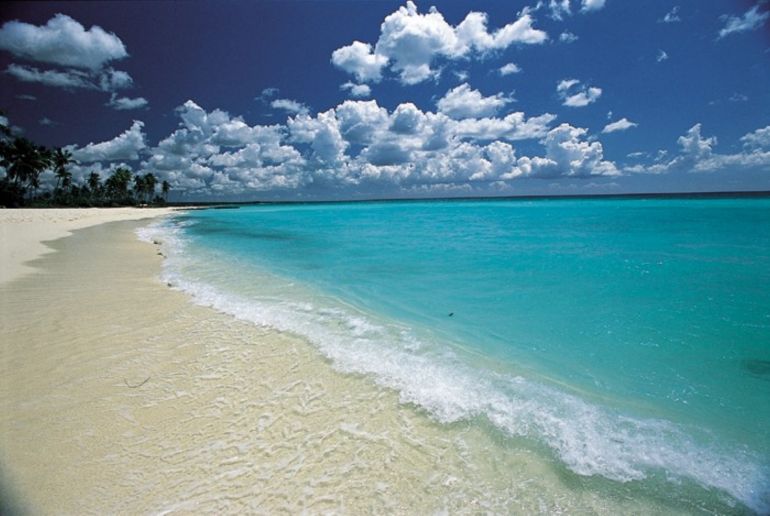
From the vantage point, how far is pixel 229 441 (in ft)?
11.8

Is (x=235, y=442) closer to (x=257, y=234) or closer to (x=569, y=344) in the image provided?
(x=569, y=344)

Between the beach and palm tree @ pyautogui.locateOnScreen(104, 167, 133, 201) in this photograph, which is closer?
the beach

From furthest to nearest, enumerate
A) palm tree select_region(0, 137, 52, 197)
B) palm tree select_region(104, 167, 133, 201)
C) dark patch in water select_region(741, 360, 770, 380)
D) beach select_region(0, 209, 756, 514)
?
1. palm tree select_region(104, 167, 133, 201)
2. palm tree select_region(0, 137, 52, 197)
3. dark patch in water select_region(741, 360, 770, 380)
4. beach select_region(0, 209, 756, 514)

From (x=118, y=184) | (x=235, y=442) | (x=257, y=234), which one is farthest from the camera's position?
(x=118, y=184)

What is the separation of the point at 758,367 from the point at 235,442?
782 cm

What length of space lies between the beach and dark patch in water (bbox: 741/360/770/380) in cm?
364

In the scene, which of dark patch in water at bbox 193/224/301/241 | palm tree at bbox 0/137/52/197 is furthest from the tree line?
dark patch in water at bbox 193/224/301/241

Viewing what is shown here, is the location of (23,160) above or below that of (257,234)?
above

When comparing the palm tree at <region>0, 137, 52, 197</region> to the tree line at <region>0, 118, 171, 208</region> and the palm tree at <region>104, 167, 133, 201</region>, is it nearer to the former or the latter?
the tree line at <region>0, 118, 171, 208</region>

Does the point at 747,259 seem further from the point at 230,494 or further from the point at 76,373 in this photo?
the point at 76,373

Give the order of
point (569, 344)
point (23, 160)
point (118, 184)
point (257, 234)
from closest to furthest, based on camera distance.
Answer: point (569, 344) → point (257, 234) → point (23, 160) → point (118, 184)

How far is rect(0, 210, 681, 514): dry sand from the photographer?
2.92m

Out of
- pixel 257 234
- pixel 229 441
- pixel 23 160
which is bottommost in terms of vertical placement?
pixel 229 441

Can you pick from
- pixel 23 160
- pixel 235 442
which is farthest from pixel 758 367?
pixel 23 160
